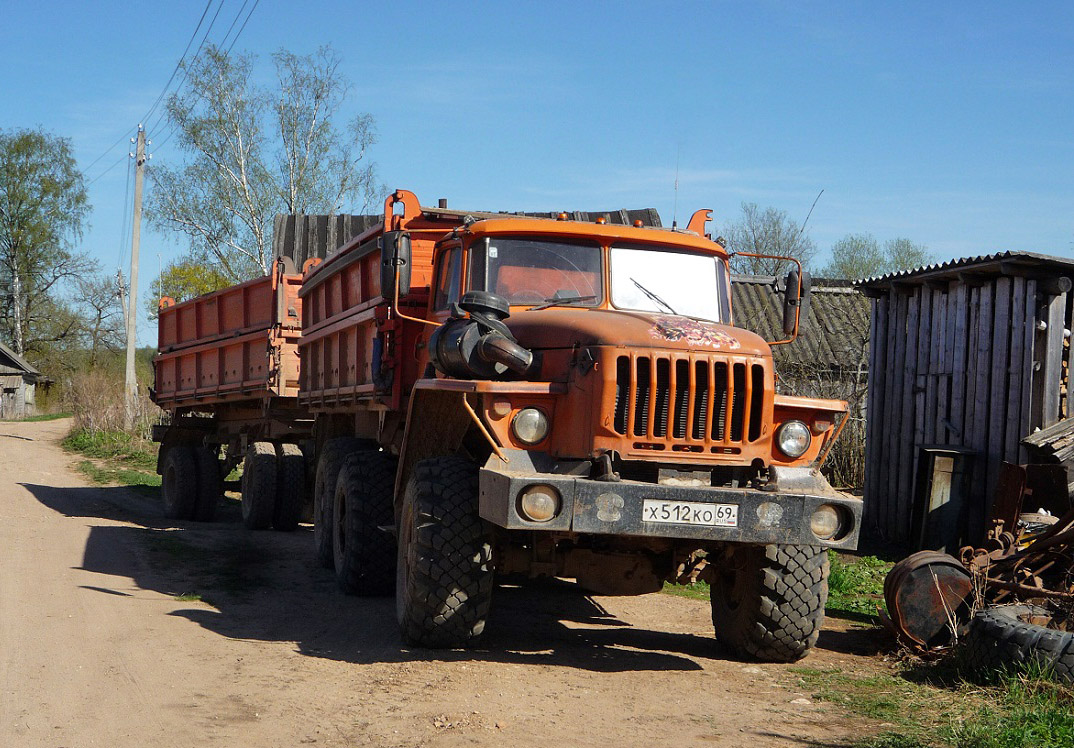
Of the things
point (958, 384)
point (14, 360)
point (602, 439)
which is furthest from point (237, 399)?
point (14, 360)

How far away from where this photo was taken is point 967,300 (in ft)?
35.7

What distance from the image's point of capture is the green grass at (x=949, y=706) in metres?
4.73

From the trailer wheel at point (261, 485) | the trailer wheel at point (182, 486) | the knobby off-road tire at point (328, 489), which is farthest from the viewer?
the trailer wheel at point (182, 486)

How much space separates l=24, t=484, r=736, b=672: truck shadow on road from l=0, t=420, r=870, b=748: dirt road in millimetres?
28

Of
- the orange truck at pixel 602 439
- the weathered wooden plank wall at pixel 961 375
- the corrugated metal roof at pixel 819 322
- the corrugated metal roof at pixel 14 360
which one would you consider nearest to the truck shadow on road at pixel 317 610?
the orange truck at pixel 602 439

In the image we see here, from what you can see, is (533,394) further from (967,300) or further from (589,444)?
(967,300)

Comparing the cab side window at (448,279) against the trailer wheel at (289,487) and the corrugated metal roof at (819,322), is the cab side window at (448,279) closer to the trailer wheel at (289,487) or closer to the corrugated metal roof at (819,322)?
the trailer wheel at (289,487)

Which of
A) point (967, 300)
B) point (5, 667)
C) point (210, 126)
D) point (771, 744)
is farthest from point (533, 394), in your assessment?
point (210, 126)

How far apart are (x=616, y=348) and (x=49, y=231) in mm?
54705

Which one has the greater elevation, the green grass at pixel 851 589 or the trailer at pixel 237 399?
the trailer at pixel 237 399

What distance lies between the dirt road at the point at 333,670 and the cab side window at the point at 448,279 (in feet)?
7.12

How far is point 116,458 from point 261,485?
504 inches

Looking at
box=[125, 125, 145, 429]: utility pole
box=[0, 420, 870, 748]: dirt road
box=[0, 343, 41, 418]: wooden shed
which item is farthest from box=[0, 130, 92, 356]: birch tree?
box=[0, 420, 870, 748]: dirt road

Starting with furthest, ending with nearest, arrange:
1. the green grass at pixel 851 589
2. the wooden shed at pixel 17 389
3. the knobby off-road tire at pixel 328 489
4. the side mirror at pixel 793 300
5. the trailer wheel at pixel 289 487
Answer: the wooden shed at pixel 17 389 < the trailer wheel at pixel 289 487 < the knobby off-road tire at pixel 328 489 < the green grass at pixel 851 589 < the side mirror at pixel 793 300
